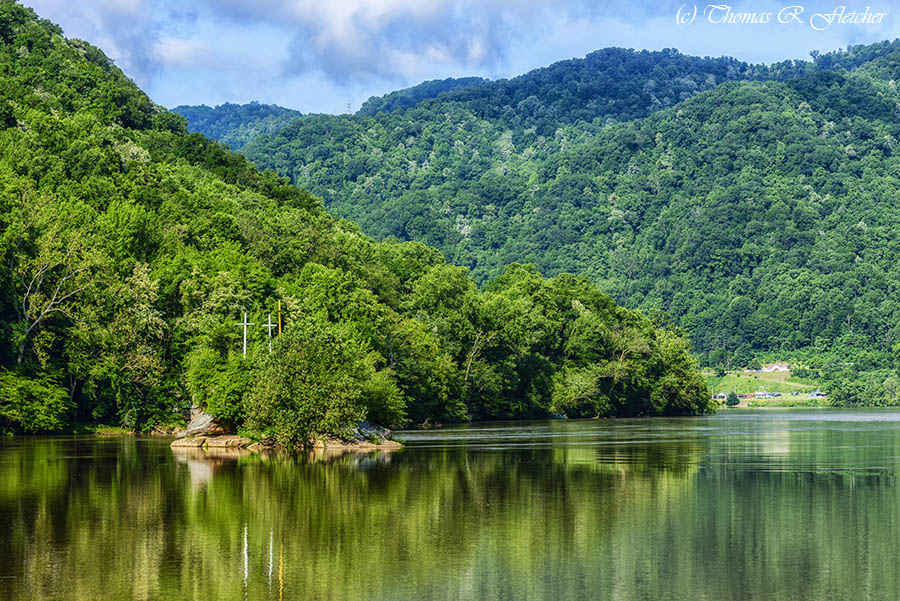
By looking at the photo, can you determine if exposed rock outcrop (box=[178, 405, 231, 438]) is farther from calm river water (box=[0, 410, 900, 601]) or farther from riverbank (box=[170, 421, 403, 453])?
calm river water (box=[0, 410, 900, 601])

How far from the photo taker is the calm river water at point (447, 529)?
22.4m

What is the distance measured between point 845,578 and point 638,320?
421 ft

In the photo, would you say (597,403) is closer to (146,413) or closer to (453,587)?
(146,413)

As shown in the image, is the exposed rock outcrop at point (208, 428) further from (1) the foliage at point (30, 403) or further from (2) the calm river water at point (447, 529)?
(2) the calm river water at point (447, 529)

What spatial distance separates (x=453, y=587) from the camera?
22125 mm

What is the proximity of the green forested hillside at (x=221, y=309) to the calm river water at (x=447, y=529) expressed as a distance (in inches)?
621

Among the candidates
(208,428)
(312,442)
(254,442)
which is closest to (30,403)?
(208,428)

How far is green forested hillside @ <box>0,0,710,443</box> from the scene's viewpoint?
6969 cm

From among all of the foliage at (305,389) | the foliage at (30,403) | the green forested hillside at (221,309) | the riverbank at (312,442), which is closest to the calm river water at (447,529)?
the foliage at (305,389)

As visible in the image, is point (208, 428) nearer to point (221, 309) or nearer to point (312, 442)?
point (312, 442)

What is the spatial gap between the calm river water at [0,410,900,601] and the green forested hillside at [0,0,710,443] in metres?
15.8

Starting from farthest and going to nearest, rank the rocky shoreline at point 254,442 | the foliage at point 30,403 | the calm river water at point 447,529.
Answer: the foliage at point 30,403 < the rocky shoreline at point 254,442 < the calm river water at point 447,529

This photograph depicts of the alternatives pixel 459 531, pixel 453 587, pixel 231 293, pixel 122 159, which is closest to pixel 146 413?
pixel 231 293

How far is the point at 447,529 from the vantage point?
29891 millimetres
